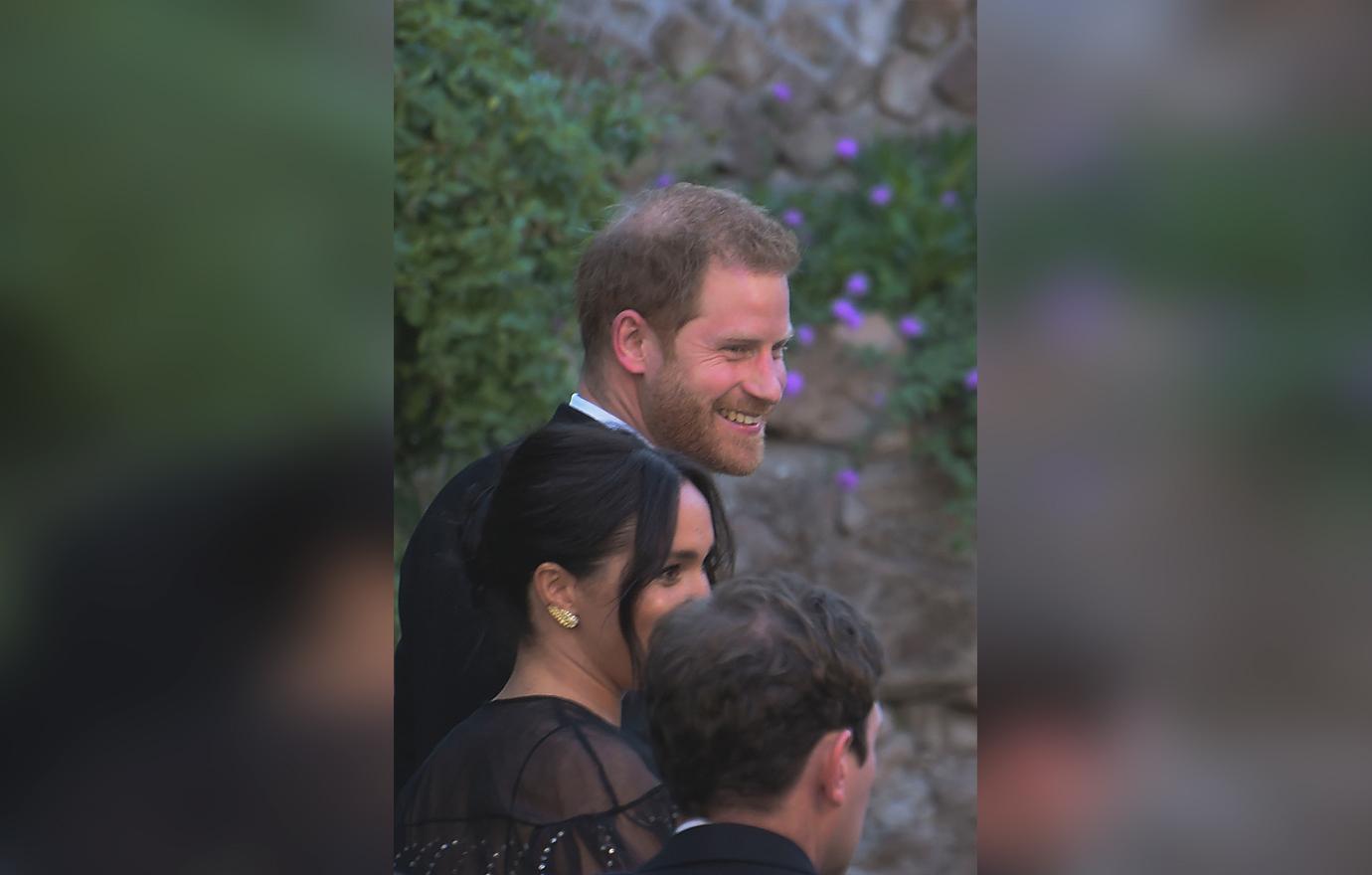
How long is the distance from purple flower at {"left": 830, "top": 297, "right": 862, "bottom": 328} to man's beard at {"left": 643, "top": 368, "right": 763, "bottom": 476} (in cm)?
269

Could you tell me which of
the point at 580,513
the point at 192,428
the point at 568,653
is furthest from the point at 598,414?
the point at 192,428

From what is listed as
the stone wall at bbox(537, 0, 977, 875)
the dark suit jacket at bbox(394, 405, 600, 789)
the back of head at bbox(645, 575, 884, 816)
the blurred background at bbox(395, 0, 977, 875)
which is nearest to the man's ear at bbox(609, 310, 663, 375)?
the dark suit jacket at bbox(394, 405, 600, 789)

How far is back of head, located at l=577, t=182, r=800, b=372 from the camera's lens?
6.43ft

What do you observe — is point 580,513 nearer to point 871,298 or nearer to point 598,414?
point 598,414

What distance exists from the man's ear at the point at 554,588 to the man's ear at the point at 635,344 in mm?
402

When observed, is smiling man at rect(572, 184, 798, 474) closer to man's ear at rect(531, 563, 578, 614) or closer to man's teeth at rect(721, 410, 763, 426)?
man's teeth at rect(721, 410, 763, 426)

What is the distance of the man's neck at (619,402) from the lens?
6.53 ft

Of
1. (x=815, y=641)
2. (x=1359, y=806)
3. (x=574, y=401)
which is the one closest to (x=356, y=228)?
(x=815, y=641)

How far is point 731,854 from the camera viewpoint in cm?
127

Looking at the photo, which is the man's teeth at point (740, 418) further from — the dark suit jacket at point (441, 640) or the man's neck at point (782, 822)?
the man's neck at point (782, 822)

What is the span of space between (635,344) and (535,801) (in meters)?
0.71

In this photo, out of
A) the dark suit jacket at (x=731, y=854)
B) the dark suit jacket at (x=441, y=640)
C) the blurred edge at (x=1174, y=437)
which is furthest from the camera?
the dark suit jacket at (x=441, y=640)

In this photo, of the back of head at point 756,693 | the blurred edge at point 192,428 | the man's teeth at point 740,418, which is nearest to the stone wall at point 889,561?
the man's teeth at point 740,418

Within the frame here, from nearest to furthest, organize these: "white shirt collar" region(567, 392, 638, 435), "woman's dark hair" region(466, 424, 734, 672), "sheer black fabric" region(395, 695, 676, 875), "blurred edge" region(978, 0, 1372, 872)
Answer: "blurred edge" region(978, 0, 1372, 872)
"sheer black fabric" region(395, 695, 676, 875)
"woman's dark hair" region(466, 424, 734, 672)
"white shirt collar" region(567, 392, 638, 435)
